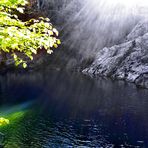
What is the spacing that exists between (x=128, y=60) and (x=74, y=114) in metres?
74.4

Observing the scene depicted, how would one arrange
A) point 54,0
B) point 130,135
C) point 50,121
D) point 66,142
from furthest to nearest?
point 54,0, point 50,121, point 130,135, point 66,142

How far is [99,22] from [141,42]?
37348mm

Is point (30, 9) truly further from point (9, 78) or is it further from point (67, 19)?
point (9, 78)

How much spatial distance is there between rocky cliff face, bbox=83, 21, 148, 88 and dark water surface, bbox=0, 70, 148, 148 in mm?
10290

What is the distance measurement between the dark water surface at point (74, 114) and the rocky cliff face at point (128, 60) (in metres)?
10.3

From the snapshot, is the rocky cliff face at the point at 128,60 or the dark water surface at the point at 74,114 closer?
the dark water surface at the point at 74,114

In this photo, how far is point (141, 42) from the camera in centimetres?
13800

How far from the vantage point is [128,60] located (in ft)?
452

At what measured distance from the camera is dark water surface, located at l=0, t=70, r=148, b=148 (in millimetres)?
50156

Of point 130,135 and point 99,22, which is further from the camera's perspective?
point 99,22

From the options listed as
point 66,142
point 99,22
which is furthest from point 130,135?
point 99,22

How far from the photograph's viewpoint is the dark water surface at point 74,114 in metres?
50.2

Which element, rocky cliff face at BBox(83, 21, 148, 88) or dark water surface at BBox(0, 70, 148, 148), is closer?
dark water surface at BBox(0, 70, 148, 148)

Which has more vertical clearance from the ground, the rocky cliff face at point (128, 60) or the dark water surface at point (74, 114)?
the rocky cliff face at point (128, 60)
